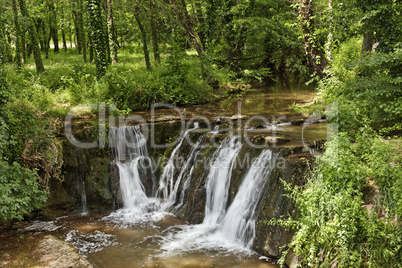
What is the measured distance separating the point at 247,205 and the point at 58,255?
4.31 metres

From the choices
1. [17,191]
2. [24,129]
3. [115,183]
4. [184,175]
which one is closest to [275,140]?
[184,175]

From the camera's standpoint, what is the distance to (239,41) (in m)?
19.4

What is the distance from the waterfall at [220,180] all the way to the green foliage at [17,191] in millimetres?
4425

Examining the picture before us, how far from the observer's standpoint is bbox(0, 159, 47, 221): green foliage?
24.6 feet

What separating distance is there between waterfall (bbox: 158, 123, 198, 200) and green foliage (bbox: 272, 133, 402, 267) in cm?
481

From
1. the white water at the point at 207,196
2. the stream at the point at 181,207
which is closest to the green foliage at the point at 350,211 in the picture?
the stream at the point at 181,207

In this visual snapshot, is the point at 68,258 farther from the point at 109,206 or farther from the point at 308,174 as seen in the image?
the point at 308,174

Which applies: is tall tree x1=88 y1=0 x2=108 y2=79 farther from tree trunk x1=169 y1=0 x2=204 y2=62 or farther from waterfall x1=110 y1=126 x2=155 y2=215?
waterfall x1=110 y1=126 x2=155 y2=215

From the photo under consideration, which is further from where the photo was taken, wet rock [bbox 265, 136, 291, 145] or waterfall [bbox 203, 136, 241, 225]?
waterfall [bbox 203, 136, 241, 225]

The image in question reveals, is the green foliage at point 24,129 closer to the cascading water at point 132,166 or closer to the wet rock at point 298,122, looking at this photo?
the cascading water at point 132,166

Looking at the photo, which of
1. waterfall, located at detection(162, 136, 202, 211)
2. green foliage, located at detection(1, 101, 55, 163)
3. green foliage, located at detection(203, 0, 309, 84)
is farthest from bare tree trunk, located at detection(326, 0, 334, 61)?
green foliage, located at detection(1, 101, 55, 163)

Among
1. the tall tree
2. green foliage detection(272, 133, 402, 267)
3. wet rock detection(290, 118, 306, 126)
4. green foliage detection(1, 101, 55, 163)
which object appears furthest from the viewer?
the tall tree

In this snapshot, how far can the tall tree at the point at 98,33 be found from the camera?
46.3ft

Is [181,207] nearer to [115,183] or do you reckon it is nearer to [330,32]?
[115,183]
